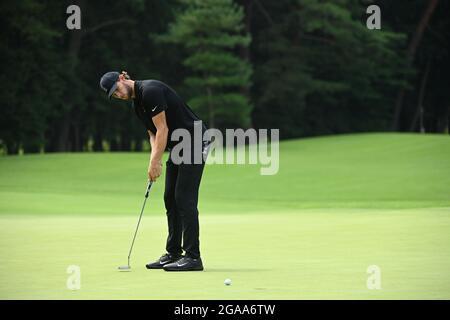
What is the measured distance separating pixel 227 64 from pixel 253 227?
3174cm

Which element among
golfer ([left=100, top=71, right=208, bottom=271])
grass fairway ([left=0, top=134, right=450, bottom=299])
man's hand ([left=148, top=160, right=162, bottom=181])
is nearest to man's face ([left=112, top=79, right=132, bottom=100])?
golfer ([left=100, top=71, right=208, bottom=271])

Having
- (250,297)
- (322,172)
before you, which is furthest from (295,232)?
(322,172)

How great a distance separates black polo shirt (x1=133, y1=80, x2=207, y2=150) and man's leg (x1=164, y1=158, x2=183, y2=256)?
0.93 feet

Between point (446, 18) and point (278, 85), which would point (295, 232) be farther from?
point (446, 18)

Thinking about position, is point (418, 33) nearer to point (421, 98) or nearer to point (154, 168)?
point (421, 98)

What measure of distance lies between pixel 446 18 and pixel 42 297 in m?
60.3

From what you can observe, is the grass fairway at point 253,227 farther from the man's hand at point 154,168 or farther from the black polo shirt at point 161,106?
the black polo shirt at point 161,106

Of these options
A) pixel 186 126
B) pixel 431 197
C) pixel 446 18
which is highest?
pixel 446 18

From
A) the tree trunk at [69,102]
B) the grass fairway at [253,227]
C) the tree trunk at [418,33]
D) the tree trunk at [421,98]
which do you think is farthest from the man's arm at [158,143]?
→ the tree trunk at [421,98]

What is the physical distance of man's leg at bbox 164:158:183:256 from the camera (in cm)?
1111

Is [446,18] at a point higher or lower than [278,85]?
higher

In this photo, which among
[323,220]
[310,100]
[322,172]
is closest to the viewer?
[323,220]

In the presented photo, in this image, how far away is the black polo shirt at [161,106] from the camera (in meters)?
10.6

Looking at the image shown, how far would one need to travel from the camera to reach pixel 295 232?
15445 mm
